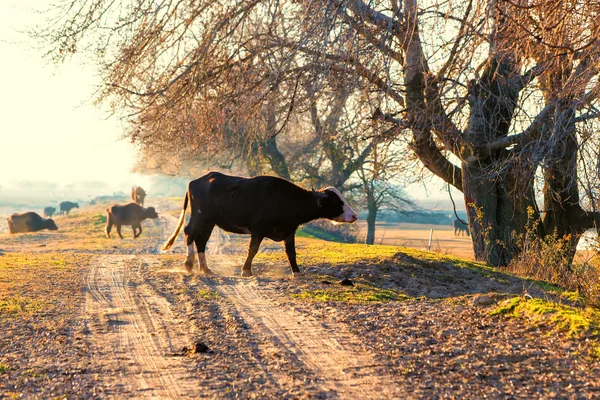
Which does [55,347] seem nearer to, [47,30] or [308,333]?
[308,333]

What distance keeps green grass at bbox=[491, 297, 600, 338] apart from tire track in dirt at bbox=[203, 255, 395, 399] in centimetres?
182

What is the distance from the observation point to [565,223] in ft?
51.3

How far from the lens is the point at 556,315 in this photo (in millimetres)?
6203

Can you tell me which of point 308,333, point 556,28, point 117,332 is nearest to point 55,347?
point 117,332

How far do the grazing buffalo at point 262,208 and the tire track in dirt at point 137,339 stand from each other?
2.07 metres

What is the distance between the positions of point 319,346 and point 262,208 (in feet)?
17.1

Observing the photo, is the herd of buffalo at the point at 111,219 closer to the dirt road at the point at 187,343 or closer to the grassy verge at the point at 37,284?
the grassy verge at the point at 37,284

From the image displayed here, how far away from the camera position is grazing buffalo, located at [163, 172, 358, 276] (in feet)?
36.3

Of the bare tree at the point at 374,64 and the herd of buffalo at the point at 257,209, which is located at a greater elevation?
the bare tree at the point at 374,64

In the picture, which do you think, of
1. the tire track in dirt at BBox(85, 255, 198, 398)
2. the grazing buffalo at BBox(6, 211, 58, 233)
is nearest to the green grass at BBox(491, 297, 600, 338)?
the tire track in dirt at BBox(85, 255, 198, 398)

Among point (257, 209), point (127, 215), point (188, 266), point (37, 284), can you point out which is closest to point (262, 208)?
point (257, 209)

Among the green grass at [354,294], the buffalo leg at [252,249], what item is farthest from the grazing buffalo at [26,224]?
the green grass at [354,294]

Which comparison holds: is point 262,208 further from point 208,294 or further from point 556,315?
point 556,315

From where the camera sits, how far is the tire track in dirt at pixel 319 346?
16.3ft
